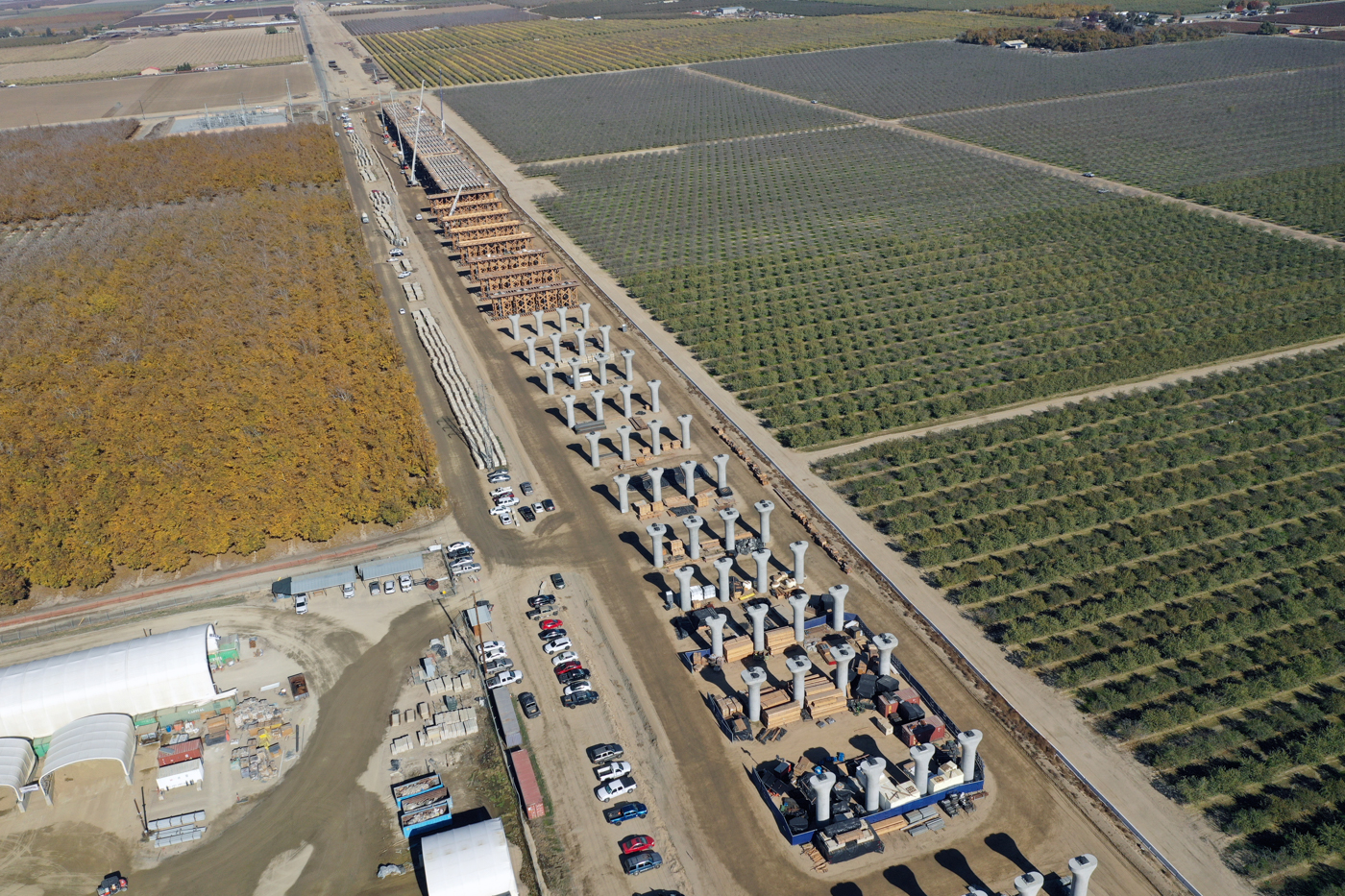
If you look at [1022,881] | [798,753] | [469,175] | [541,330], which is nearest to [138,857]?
[798,753]

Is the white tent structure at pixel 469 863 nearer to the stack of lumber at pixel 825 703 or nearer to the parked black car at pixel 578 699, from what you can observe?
the parked black car at pixel 578 699

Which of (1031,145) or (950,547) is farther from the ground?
(1031,145)

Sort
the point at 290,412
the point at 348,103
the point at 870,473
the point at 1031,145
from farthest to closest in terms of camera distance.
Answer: the point at 348,103 < the point at 1031,145 < the point at 290,412 < the point at 870,473

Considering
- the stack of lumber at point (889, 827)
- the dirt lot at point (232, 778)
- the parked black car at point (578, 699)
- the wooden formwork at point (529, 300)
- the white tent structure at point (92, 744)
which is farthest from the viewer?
A: the wooden formwork at point (529, 300)

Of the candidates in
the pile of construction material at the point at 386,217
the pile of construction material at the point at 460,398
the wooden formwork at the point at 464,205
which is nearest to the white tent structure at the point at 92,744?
the pile of construction material at the point at 460,398

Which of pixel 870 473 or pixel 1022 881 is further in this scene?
pixel 870 473

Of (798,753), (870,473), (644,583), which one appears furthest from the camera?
(870,473)

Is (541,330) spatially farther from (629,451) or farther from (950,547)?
(950,547)
